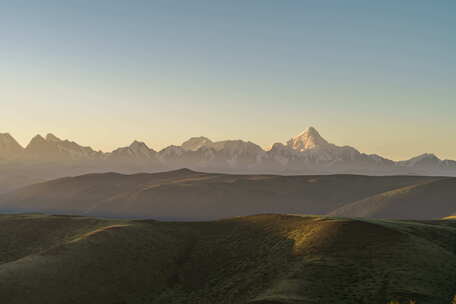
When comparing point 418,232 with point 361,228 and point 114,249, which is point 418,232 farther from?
point 114,249

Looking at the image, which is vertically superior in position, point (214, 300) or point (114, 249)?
point (114, 249)

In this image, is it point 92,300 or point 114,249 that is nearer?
point 92,300

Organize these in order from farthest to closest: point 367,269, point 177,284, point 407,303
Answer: point 177,284
point 367,269
point 407,303

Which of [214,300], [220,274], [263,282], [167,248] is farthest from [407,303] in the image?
[167,248]

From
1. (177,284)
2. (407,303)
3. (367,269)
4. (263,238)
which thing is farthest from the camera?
(263,238)

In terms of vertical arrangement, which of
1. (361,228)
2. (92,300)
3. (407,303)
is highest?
(361,228)

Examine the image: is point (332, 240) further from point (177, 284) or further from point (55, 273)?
point (55, 273)
